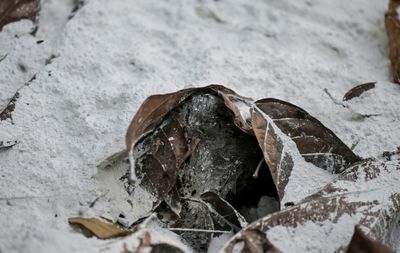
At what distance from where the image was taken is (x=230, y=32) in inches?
62.6

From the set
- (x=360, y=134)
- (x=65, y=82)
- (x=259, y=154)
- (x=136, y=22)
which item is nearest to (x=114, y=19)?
(x=136, y=22)

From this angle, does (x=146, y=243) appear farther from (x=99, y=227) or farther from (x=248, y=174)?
(x=248, y=174)

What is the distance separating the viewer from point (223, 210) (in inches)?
43.6

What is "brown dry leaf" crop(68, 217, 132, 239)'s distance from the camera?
988 millimetres

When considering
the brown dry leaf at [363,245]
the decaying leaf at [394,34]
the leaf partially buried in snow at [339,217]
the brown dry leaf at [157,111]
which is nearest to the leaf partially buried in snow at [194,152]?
the brown dry leaf at [157,111]

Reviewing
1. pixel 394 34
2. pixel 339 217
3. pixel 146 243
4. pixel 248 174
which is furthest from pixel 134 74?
pixel 394 34

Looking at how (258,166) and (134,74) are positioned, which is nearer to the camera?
(258,166)

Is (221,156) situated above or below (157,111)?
below

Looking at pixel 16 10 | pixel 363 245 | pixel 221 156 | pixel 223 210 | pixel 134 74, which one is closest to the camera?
pixel 363 245

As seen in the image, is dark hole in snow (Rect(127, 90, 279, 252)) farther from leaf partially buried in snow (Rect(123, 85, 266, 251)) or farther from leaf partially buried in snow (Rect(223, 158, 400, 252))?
leaf partially buried in snow (Rect(223, 158, 400, 252))

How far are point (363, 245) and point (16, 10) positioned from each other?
121 cm

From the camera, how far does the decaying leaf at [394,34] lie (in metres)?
1.48

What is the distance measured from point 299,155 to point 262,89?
0.30 meters

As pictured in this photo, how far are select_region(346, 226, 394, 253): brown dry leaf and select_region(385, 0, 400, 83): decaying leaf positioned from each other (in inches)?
25.6
